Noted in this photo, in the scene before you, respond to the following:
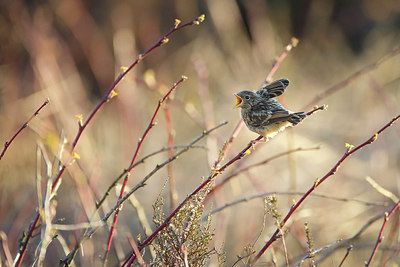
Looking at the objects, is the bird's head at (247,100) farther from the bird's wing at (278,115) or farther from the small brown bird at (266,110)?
the bird's wing at (278,115)

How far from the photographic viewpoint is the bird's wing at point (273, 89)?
2381 millimetres

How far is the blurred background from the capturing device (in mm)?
4801

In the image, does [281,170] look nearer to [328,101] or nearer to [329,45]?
[328,101]

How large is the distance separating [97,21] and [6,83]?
93.3 inches

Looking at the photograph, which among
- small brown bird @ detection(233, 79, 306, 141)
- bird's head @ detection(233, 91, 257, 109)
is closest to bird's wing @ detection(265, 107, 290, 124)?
small brown bird @ detection(233, 79, 306, 141)

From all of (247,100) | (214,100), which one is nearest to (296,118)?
(247,100)

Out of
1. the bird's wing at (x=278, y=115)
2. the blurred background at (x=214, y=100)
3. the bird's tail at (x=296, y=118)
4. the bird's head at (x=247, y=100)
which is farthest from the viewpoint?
the blurred background at (x=214, y=100)

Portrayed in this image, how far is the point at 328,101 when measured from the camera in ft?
23.3

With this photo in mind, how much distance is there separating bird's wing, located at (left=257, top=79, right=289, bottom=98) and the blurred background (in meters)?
0.57

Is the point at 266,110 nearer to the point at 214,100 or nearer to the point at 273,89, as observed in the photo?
the point at 273,89

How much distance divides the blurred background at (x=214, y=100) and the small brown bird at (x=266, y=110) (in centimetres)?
48

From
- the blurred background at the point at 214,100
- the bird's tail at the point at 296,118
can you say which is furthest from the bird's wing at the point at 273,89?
the blurred background at the point at 214,100

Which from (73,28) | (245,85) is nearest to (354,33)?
(245,85)

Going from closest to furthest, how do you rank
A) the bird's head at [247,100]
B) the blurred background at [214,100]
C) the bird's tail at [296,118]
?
the bird's tail at [296,118], the bird's head at [247,100], the blurred background at [214,100]
